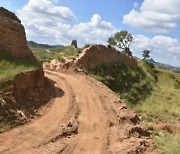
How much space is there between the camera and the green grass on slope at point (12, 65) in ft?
53.3

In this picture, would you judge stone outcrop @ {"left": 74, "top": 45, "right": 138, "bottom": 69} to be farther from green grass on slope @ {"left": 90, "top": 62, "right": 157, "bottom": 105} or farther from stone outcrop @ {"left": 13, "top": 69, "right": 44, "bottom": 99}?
stone outcrop @ {"left": 13, "top": 69, "right": 44, "bottom": 99}

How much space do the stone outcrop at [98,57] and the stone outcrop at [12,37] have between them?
10.2m

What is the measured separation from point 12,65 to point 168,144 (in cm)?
888

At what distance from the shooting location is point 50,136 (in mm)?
13680

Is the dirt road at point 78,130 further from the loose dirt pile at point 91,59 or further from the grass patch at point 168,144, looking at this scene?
the loose dirt pile at point 91,59

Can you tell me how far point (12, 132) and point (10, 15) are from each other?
1107 cm

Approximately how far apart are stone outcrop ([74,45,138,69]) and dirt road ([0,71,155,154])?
9145mm

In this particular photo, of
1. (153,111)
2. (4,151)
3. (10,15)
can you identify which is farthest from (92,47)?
(4,151)

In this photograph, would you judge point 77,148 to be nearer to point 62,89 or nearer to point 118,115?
point 118,115

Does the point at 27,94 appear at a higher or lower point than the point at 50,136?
higher

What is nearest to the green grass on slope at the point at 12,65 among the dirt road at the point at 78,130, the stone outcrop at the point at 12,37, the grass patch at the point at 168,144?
the stone outcrop at the point at 12,37

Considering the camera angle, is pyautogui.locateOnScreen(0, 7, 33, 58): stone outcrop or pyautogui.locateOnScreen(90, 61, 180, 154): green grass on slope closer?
pyautogui.locateOnScreen(0, 7, 33, 58): stone outcrop

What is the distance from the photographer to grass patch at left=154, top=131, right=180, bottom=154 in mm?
13082

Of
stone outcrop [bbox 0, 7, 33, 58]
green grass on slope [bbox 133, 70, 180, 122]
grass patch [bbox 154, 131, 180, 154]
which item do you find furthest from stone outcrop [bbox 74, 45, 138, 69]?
grass patch [bbox 154, 131, 180, 154]
